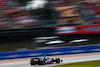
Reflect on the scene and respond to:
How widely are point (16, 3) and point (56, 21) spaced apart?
544 centimetres

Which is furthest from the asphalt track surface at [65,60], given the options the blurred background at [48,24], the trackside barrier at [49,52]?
the blurred background at [48,24]

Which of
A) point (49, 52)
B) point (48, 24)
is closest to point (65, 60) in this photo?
point (49, 52)

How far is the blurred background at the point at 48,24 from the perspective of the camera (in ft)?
62.5

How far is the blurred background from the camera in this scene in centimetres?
1905

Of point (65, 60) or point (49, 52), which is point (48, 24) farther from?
point (65, 60)

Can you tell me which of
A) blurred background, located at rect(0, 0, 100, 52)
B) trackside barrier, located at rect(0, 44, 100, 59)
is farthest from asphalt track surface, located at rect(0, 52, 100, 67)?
blurred background, located at rect(0, 0, 100, 52)

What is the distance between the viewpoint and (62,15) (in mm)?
20203

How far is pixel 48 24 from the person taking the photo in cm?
1948

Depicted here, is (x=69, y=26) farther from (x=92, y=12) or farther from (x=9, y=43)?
(x=9, y=43)

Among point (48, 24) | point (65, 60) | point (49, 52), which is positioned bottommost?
point (65, 60)

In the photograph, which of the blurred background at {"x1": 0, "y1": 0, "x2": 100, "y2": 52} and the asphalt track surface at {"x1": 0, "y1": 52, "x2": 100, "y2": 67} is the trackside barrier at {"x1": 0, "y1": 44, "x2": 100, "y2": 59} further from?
the blurred background at {"x1": 0, "y1": 0, "x2": 100, "y2": 52}

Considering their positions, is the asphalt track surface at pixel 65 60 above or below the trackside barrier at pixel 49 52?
below

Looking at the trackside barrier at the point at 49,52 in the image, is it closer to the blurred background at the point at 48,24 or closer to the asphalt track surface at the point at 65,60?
the asphalt track surface at the point at 65,60

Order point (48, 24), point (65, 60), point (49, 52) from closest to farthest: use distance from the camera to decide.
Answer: point (65, 60), point (49, 52), point (48, 24)
